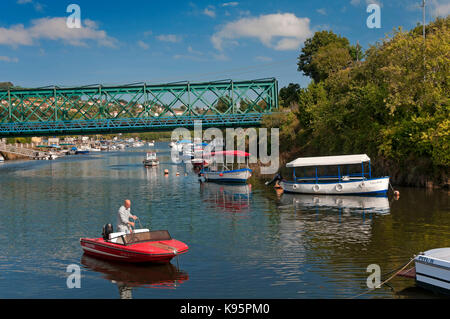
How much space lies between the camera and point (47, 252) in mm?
25609

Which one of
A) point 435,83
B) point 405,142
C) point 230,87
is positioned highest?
point 230,87

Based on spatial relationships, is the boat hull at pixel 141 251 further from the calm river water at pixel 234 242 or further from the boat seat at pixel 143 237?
the calm river water at pixel 234 242

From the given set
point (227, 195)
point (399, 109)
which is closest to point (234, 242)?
point (227, 195)

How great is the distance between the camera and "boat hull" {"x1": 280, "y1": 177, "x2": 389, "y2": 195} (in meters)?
43.7

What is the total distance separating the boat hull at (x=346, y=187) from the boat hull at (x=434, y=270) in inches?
1054

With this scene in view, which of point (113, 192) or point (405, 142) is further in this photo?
point (113, 192)

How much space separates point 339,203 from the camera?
135 feet

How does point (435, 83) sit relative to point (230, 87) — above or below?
below

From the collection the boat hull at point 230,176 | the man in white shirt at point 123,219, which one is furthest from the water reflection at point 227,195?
the man in white shirt at point 123,219

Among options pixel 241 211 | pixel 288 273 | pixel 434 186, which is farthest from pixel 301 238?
pixel 434 186

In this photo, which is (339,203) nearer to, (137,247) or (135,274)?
(137,247)

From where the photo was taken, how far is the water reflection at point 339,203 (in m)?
37.8
